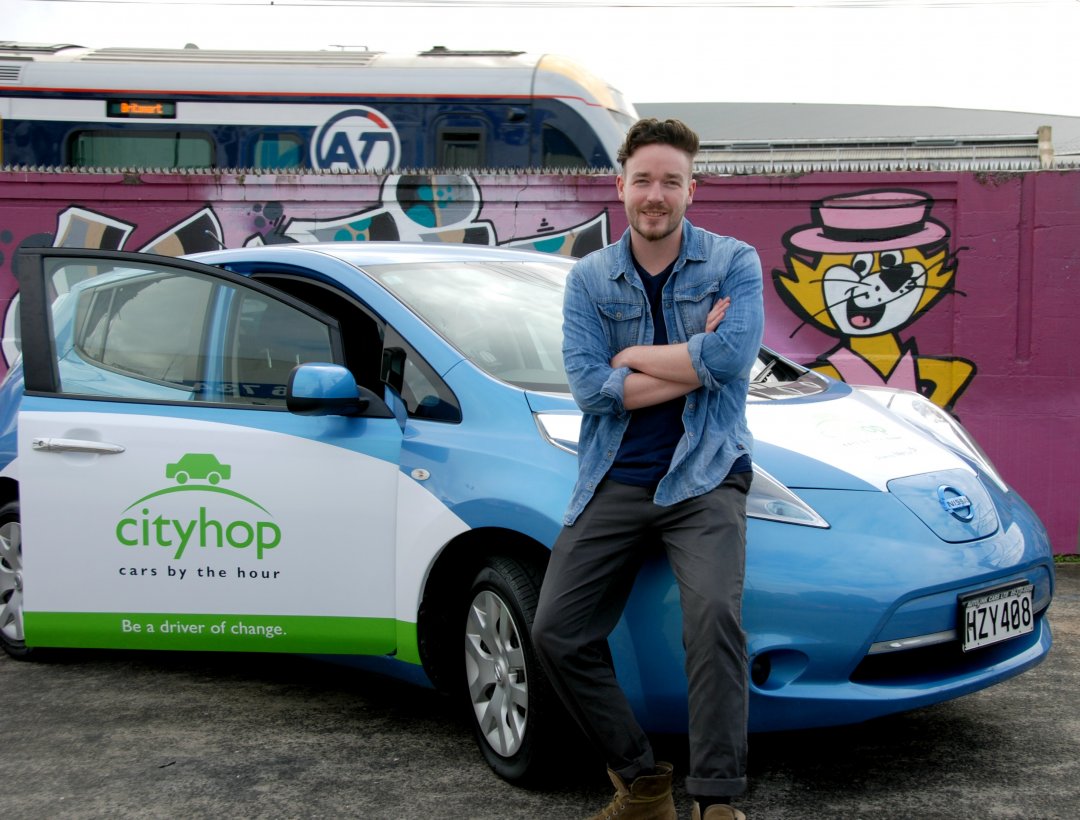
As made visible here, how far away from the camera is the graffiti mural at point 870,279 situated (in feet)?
24.8

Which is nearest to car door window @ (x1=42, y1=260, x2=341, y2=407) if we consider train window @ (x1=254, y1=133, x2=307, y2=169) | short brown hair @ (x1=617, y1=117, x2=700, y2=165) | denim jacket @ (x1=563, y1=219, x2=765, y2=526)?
denim jacket @ (x1=563, y1=219, x2=765, y2=526)

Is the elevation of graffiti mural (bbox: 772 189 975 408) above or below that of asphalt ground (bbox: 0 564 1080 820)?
above

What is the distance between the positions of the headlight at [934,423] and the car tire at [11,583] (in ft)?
11.0

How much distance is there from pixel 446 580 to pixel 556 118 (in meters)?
7.76

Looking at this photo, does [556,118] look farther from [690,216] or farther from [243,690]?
[243,690]

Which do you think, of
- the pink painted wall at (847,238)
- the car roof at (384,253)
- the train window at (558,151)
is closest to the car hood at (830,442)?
the car roof at (384,253)

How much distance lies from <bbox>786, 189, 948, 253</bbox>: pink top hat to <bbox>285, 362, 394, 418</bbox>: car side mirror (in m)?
4.46

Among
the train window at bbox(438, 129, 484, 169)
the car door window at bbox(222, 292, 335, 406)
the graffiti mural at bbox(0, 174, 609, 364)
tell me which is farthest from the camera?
the train window at bbox(438, 129, 484, 169)

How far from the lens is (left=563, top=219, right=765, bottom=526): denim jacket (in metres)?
3.17

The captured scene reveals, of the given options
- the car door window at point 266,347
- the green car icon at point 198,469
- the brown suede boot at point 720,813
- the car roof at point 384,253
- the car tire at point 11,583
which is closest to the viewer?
the brown suede boot at point 720,813

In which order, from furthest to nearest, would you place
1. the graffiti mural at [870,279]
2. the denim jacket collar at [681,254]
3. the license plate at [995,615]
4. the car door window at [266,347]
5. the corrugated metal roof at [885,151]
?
the corrugated metal roof at [885,151] → the graffiti mural at [870,279] → the car door window at [266,347] → the license plate at [995,615] → the denim jacket collar at [681,254]

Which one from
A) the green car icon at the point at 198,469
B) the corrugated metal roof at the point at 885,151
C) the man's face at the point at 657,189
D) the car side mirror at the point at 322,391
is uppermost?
the corrugated metal roof at the point at 885,151

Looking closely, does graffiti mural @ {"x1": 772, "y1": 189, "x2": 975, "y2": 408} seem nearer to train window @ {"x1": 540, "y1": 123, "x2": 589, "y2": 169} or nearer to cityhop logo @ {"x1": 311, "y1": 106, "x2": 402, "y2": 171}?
train window @ {"x1": 540, "y1": 123, "x2": 589, "y2": 169}

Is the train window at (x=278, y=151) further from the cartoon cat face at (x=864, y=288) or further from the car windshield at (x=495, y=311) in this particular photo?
the car windshield at (x=495, y=311)
